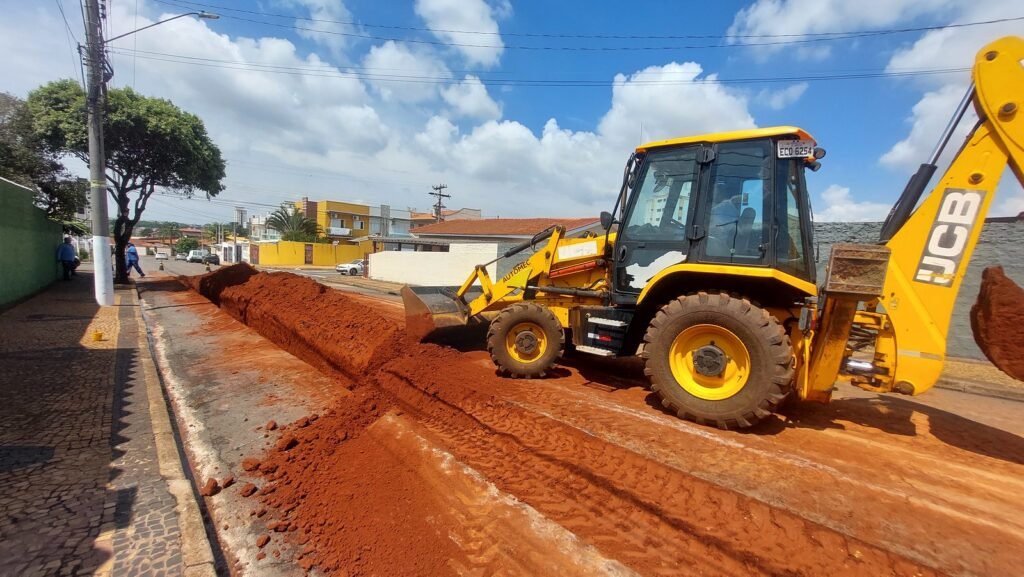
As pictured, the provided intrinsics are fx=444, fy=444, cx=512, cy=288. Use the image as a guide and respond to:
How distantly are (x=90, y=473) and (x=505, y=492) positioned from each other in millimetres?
3069

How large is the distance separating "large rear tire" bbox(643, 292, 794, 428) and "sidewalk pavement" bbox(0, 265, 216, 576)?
3.69m

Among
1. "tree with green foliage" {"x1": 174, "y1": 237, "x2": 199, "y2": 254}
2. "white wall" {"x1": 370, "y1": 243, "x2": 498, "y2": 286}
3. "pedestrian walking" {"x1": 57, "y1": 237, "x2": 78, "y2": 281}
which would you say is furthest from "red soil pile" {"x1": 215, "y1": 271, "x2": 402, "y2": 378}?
"tree with green foliage" {"x1": 174, "y1": 237, "x2": 199, "y2": 254}

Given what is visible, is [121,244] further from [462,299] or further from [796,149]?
[796,149]

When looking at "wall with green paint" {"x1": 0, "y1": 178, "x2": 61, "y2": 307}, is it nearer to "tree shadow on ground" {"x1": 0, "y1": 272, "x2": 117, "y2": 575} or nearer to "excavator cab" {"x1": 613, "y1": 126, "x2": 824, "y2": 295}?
"tree shadow on ground" {"x1": 0, "y1": 272, "x2": 117, "y2": 575}

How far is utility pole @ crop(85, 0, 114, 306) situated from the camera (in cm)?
1124

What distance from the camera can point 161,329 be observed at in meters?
8.70

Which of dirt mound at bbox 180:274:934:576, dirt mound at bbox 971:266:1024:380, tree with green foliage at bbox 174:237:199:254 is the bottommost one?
tree with green foliage at bbox 174:237:199:254

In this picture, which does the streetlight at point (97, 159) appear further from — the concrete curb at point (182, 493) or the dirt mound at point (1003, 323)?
the dirt mound at point (1003, 323)

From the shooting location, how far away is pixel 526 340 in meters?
5.64

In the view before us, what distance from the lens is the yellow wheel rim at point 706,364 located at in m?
4.08

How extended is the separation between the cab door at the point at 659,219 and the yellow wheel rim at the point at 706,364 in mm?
842

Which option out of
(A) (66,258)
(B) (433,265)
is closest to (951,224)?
(B) (433,265)

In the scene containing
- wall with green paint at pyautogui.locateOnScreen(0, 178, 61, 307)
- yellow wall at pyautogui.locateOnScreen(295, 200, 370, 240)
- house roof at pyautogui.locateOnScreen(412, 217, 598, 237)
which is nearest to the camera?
wall with green paint at pyautogui.locateOnScreen(0, 178, 61, 307)

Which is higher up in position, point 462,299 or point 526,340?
point 462,299
